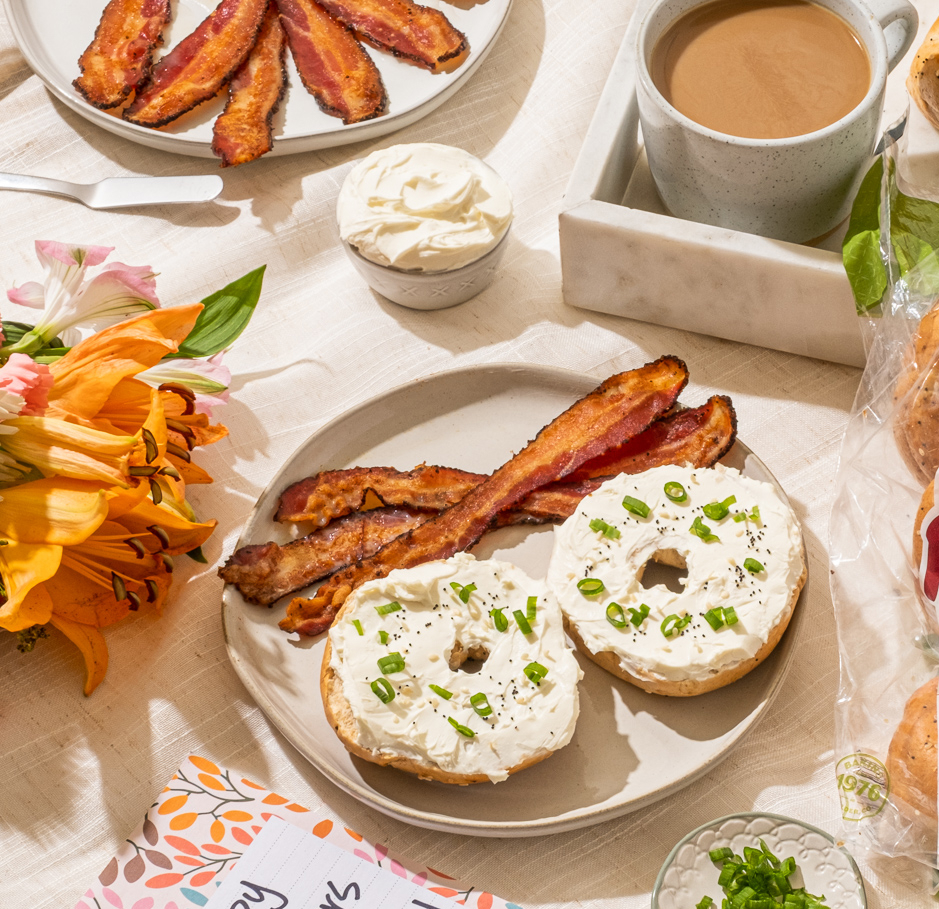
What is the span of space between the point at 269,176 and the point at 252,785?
1.07 meters

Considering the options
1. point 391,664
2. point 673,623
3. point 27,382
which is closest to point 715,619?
point 673,623

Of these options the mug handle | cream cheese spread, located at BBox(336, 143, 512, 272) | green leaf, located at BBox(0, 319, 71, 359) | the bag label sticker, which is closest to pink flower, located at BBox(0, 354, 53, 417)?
green leaf, located at BBox(0, 319, 71, 359)

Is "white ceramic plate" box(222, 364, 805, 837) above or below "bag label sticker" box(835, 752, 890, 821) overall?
above

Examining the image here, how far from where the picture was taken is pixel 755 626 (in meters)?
1.22

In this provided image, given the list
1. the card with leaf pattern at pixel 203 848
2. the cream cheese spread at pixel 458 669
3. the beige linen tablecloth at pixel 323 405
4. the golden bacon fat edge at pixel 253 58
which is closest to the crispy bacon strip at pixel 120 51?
the golden bacon fat edge at pixel 253 58

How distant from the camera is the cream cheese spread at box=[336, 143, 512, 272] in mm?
1557

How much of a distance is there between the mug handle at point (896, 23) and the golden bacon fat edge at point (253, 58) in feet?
2.35

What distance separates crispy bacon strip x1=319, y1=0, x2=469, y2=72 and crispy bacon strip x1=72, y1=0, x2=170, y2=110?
0.32 metres

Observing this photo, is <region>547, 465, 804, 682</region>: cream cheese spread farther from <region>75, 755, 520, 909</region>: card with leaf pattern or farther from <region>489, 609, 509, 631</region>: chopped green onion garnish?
<region>75, 755, 520, 909</region>: card with leaf pattern

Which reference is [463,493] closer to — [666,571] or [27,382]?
[666,571]

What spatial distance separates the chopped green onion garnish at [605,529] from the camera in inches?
50.9

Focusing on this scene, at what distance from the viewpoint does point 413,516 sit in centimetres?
146

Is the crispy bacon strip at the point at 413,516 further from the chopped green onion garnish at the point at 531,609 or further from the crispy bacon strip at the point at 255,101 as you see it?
the crispy bacon strip at the point at 255,101

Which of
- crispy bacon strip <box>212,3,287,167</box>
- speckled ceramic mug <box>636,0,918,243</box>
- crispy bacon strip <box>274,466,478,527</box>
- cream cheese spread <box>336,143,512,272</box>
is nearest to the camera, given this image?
speckled ceramic mug <box>636,0,918,243</box>
